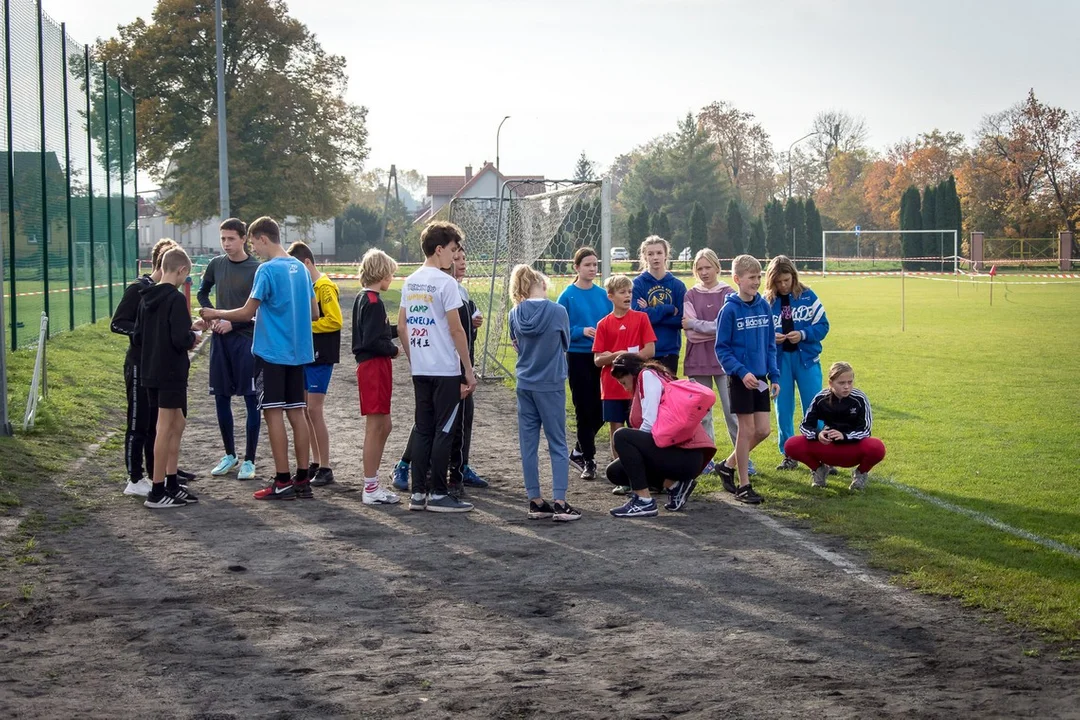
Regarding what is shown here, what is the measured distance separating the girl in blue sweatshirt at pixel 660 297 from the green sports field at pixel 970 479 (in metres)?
1.23

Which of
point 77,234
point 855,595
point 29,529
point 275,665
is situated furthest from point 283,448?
point 77,234

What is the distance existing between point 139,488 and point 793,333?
17.6 ft

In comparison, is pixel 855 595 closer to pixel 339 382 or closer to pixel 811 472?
pixel 811 472

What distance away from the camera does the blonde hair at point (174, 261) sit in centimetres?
816

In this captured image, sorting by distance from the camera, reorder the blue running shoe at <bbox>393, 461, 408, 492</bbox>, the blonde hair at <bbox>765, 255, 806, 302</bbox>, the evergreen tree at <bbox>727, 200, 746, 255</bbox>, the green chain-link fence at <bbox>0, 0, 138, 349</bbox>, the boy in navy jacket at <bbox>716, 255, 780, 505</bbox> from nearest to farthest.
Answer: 1. the boy in navy jacket at <bbox>716, 255, 780, 505</bbox>
2. the blue running shoe at <bbox>393, 461, 408, 492</bbox>
3. the blonde hair at <bbox>765, 255, 806, 302</bbox>
4. the green chain-link fence at <bbox>0, 0, 138, 349</bbox>
5. the evergreen tree at <bbox>727, 200, 746, 255</bbox>

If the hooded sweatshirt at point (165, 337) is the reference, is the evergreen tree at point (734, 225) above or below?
above

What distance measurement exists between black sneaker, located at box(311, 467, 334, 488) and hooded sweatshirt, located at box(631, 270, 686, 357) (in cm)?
280

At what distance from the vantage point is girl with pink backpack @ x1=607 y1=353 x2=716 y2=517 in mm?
7984

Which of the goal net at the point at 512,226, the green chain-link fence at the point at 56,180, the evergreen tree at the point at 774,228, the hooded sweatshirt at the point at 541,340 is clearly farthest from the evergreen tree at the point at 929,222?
the hooded sweatshirt at the point at 541,340

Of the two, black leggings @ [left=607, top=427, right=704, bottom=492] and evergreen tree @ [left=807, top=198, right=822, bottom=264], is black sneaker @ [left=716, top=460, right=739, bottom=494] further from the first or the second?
evergreen tree @ [left=807, top=198, right=822, bottom=264]

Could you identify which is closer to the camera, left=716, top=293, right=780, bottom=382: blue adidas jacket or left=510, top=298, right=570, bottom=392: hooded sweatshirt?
left=510, top=298, right=570, bottom=392: hooded sweatshirt

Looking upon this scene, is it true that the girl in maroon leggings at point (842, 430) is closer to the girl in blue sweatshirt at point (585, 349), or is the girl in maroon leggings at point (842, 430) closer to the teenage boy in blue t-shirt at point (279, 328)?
the girl in blue sweatshirt at point (585, 349)

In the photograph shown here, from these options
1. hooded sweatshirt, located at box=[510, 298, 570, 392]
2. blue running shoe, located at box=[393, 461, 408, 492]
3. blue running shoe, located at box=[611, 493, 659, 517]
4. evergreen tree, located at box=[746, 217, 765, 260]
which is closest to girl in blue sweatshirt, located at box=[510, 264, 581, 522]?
hooded sweatshirt, located at box=[510, 298, 570, 392]

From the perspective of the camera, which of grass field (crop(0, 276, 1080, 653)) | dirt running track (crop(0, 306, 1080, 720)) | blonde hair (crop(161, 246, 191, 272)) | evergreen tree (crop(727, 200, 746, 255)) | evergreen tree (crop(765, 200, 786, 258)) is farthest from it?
evergreen tree (crop(727, 200, 746, 255))
